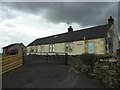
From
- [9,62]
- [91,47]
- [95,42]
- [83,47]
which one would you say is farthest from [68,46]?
[9,62]

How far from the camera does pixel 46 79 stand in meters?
13.0

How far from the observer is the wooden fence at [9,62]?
1588cm

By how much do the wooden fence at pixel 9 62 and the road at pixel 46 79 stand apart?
2.97ft

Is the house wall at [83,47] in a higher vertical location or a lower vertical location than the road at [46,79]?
higher

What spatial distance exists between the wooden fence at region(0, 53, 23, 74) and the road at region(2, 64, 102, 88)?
2.97ft

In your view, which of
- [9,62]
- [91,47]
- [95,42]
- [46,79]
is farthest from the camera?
[91,47]

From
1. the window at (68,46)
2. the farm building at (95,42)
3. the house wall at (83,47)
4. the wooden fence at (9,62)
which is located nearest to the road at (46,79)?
the wooden fence at (9,62)

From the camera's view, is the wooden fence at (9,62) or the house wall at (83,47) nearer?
the wooden fence at (9,62)

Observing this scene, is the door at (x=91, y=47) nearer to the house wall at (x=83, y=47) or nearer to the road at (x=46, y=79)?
the house wall at (x=83, y=47)

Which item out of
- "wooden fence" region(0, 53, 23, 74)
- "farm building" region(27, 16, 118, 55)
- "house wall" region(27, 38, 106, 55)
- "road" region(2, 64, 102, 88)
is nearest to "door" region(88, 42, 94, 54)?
"farm building" region(27, 16, 118, 55)

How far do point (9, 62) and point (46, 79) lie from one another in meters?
5.94

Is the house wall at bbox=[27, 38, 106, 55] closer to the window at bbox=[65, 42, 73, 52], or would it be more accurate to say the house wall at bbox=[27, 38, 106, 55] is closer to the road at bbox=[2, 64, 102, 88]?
the window at bbox=[65, 42, 73, 52]

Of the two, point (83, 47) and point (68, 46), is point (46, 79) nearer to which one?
point (83, 47)

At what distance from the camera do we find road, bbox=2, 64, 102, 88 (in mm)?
11570
